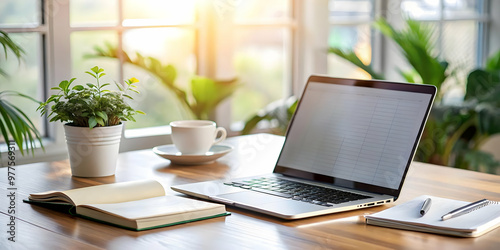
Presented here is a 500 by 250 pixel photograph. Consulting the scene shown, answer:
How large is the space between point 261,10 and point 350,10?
1.87 feet

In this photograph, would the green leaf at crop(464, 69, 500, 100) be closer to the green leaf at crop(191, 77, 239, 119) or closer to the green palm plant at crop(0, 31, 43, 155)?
the green leaf at crop(191, 77, 239, 119)

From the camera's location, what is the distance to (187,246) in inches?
40.9

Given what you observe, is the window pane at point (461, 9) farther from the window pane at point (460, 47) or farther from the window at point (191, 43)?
the window at point (191, 43)

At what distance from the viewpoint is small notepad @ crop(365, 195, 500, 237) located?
1.11 meters

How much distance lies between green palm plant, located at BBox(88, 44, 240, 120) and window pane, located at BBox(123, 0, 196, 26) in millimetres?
181

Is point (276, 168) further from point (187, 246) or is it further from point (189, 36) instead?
point (189, 36)

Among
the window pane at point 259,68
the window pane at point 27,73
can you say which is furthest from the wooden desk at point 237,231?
the window pane at point 259,68

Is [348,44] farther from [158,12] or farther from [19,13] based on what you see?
[19,13]

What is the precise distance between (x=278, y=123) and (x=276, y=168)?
5.10 ft

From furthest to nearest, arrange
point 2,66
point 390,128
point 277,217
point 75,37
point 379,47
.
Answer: point 379,47 → point 75,37 → point 2,66 → point 390,128 → point 277,217

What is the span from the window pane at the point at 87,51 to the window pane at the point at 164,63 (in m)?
0.06

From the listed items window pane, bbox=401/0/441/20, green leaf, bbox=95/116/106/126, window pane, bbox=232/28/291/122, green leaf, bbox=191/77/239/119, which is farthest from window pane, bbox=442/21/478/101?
green leaf, bbox=95/116/106/126

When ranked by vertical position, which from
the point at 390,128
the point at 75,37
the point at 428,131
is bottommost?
the point at 428,131

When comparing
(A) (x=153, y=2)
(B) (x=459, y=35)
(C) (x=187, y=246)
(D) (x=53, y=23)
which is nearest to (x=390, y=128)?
(C) (x=187, y=246)
